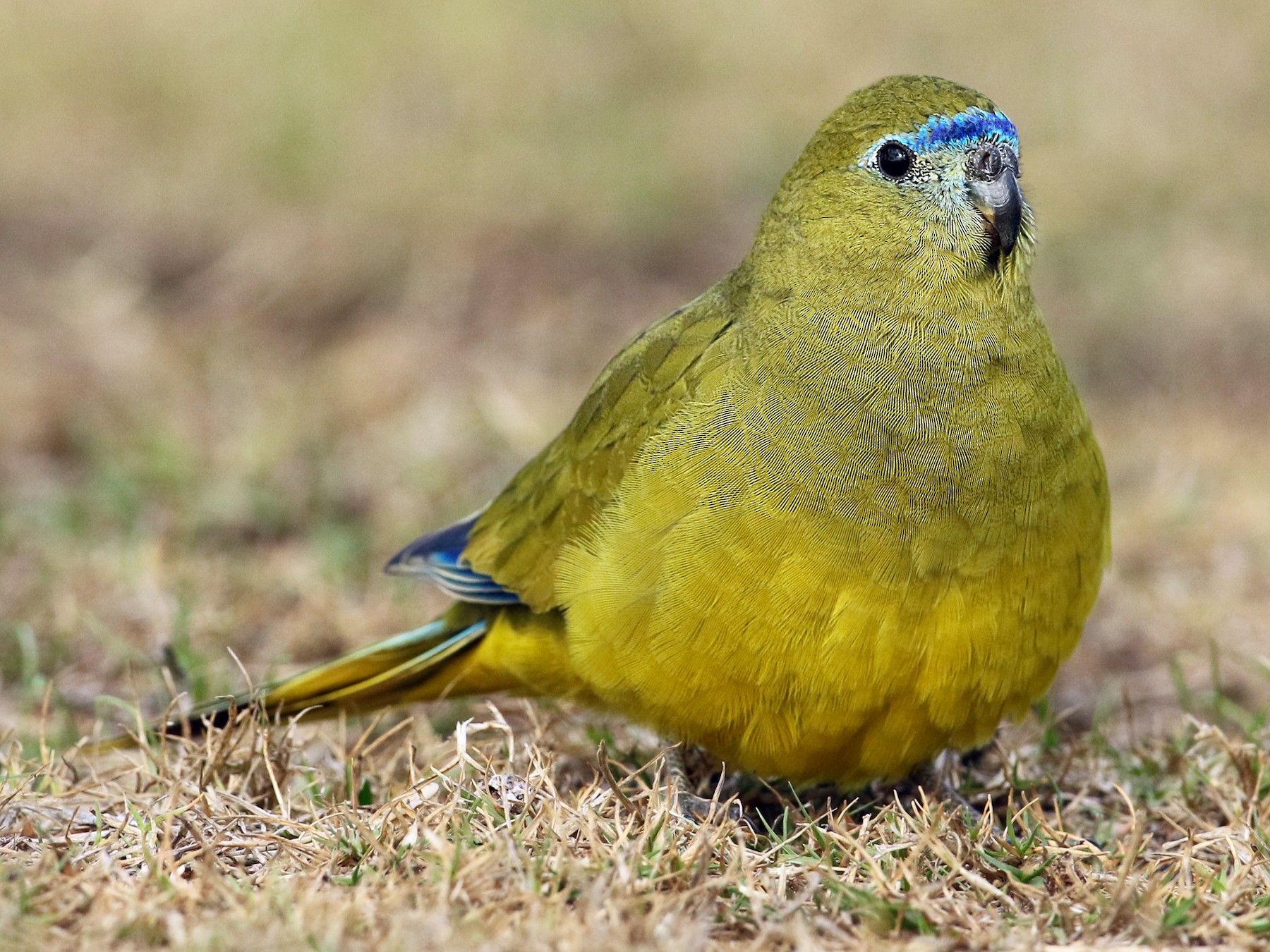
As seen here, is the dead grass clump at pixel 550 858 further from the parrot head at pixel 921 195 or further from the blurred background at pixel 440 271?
the parrot head at pixel 921 195

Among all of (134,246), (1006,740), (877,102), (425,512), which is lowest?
(1006,740)

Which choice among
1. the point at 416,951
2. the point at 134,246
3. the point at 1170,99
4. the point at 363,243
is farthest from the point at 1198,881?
the point at 1170,99

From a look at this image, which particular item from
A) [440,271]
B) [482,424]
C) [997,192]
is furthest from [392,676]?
[440,271]

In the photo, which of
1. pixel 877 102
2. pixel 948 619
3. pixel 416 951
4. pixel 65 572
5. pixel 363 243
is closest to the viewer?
pixel 416 951

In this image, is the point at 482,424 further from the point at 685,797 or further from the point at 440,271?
the point at 685,797

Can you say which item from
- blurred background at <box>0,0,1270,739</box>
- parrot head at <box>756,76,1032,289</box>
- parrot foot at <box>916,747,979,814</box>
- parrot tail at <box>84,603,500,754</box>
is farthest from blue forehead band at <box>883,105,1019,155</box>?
parrot tail at <box>84,603,500,754</box>

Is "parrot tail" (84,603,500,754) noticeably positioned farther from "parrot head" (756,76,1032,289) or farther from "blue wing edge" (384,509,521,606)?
"parrot head" (756,76,1032,289)

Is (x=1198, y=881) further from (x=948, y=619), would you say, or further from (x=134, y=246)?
(x=134, y=246)

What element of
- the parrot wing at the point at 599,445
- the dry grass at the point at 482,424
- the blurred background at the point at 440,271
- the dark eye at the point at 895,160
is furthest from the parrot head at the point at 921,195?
the dry grass at the point at 482,424
